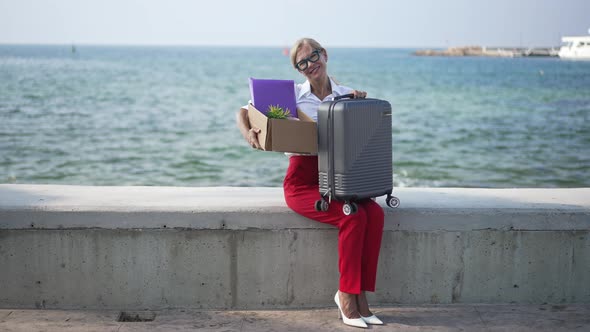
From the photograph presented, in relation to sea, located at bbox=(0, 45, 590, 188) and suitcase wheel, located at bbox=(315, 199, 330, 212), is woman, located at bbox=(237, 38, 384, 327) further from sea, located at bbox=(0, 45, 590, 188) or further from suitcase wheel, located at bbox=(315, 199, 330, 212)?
sea, located at bbox=(0, 45, 590, 188)

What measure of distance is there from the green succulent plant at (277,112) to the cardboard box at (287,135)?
74 mm

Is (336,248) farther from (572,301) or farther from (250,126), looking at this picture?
(572,301)

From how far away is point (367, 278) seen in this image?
13.3ft

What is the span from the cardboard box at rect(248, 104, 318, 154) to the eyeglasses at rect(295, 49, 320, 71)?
1.36 ft

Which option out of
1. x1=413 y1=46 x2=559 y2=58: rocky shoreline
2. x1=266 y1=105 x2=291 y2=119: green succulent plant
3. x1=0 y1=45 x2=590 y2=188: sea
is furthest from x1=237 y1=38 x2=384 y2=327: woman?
x1=413 y1=46 x2=559 y2=58: rocky shoreline

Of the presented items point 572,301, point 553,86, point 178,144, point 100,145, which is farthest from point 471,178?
point 553,86

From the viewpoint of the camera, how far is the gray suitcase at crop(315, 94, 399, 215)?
385cm

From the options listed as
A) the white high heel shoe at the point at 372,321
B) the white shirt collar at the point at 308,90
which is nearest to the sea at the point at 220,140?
the white shirt collar at the point at 308,90

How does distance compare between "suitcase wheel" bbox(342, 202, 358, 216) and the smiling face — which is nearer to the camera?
"suitcase wheel" bbox(342, 202, 358, 216)

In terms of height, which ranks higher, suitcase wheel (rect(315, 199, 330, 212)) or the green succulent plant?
the green succulent plant

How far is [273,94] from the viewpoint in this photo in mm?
4164

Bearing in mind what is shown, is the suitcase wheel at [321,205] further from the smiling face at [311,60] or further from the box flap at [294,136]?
the smiling face at [311,60]

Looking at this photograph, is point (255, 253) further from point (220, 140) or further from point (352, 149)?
point (220, 140)

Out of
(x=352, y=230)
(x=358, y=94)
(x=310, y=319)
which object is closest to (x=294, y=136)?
(x=358, y=94)
